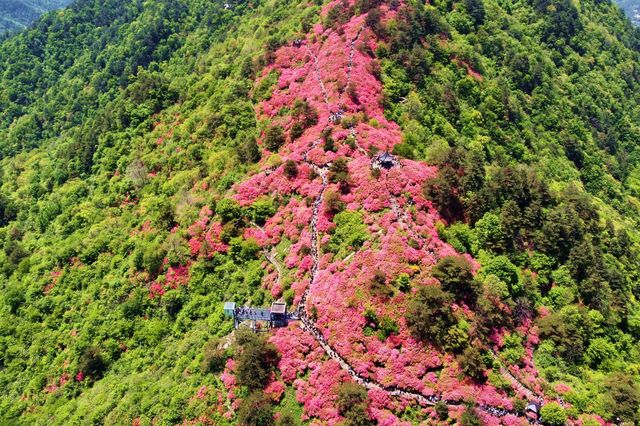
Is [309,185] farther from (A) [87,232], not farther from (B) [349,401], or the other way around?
(A) [87,232]

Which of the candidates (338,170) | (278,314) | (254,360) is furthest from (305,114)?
(254,360)

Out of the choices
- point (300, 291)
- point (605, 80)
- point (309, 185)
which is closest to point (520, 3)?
point (605, 80)

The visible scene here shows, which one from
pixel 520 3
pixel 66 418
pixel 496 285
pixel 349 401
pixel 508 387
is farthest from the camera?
pixel 520 3

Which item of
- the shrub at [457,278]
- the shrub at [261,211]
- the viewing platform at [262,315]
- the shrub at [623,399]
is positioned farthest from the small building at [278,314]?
the shrub at [623,399]

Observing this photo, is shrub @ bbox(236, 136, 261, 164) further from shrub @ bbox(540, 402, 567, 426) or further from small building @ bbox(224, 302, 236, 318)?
shrub @ bbox(540, 402, 567, 426)

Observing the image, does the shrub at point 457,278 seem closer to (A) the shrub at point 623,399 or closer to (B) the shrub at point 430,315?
(B) the shrub at point 430,315

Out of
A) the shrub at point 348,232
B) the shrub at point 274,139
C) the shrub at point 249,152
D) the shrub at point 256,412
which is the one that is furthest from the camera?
the shrub at point 274,139

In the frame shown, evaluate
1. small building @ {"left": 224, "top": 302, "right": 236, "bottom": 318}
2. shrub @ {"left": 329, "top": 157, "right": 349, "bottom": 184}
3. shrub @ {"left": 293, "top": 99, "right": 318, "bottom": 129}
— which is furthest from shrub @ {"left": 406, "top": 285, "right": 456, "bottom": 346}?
shrub @ {"left": 293, "top": 99, "right": 318, "bottom": 129}
